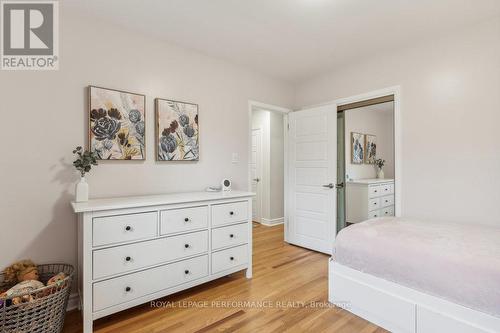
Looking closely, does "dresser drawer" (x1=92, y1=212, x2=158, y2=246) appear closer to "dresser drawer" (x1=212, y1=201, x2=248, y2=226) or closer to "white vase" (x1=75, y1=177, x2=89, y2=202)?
"white vase" (x1=75, y1=177, x2=89, y2=202)

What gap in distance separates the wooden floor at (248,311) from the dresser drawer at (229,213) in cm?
65

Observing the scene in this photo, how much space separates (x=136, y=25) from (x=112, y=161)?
4.21 ft

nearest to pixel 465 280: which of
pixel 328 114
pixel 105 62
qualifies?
pixel 328 114

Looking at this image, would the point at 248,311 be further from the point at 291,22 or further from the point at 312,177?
the point at 291,22

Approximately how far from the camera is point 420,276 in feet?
5.41

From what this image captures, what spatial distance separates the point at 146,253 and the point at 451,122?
3.03 m

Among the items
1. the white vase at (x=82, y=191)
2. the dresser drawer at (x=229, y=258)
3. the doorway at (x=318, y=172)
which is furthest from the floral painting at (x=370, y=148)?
the white vase at (x=82, y=191)

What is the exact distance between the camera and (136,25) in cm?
237

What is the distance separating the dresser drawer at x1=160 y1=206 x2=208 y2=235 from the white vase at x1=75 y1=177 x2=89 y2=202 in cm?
61

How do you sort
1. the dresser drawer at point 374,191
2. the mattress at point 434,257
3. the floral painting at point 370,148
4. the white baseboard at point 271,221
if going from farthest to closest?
the white baseboard at point 271,221, the floral painting at point 370,148, the dresser drawer at point 374,191, the mattress at point 434,257

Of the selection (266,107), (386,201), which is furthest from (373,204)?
(266,107)

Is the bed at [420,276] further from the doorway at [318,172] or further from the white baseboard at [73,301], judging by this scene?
the white baseboard at [73,301]

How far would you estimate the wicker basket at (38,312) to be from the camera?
1.49 meters

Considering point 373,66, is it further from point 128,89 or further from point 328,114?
point 128,89
